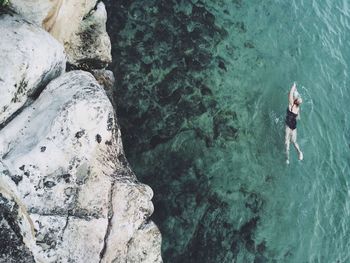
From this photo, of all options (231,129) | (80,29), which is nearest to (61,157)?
(80,29)

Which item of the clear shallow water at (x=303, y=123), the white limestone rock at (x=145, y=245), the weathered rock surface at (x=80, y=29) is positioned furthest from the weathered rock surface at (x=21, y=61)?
the clear shallow water at (x=303, y=123)

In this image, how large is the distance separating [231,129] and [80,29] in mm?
8487

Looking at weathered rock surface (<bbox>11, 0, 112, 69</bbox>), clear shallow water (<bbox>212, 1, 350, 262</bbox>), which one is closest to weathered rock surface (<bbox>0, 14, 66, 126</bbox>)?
weathered rock surface (<bbox>11, 0, 112, 69</bbox>)

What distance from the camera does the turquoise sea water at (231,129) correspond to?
1778cm

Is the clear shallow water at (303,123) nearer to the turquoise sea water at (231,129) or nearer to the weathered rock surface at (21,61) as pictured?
the turquoise sea water at (231,129)

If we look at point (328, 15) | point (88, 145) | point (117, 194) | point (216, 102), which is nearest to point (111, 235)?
point (117, 194)

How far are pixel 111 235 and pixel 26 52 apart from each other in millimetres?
5966

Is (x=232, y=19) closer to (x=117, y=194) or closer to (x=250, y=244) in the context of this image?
(x=250, y=244)

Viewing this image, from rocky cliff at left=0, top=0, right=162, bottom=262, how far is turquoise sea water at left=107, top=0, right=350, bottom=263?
442cm

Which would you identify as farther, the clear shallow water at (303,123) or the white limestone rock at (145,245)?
the clear shallow water at (303,123)

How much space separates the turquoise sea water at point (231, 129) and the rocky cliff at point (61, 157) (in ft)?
14.5

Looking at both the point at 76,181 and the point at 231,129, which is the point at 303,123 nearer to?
the point at 231,129

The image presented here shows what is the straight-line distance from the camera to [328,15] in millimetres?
27828

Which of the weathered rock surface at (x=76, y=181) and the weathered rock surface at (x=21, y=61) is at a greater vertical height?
the weathered rock surface at (x=21, y=61)
